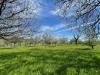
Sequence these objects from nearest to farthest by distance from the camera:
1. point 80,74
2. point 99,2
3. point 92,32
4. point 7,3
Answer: point 80,74, point 99,2, point 92,32, point 7,3

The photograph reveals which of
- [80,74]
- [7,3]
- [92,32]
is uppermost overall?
[7,3]

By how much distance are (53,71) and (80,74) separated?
1.24 meters

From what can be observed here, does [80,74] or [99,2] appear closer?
[80,74]

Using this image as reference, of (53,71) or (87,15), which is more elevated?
(87,15)

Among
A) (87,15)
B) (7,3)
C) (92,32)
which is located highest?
(7,3)

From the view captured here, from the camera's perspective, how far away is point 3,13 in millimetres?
17062

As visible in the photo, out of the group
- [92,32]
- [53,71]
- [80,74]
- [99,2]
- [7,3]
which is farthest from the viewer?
[7,3]

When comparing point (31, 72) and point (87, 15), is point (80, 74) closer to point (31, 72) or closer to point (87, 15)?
point (31, 72)

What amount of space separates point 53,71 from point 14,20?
7.69 m

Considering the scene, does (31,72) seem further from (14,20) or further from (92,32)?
(14,20)

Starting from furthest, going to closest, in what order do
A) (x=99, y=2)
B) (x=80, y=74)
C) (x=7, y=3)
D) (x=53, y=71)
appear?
(x=7, y=3), (x=99, y=2), (x=53, y=71), (x=80, y=74)

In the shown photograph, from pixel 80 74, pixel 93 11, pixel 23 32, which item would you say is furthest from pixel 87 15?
pixel 80 74

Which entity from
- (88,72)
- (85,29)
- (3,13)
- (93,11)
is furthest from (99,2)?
(3,13)

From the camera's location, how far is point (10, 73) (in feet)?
33.0
